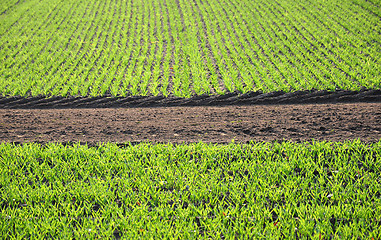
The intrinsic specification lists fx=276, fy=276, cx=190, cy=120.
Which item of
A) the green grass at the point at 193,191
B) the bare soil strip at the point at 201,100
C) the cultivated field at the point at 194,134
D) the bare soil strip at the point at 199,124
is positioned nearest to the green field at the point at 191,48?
the cultivated field at the point at 194,134

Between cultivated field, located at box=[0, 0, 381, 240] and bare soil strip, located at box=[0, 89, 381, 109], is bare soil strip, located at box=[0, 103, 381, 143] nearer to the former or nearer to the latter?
cultivated field, located at box=[0, 0, 381, 240]

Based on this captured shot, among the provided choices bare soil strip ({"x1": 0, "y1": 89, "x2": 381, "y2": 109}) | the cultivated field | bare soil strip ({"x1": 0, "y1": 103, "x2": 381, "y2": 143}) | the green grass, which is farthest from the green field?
the green grass

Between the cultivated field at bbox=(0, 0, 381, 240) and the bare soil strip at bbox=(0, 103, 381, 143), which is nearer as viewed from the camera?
the cultivated field at bbox=(0, 0, 381, 240)

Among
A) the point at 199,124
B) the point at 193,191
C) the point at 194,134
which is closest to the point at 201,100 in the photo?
the point at 199,124

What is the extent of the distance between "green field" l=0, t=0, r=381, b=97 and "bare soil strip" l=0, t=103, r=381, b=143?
4.45 ft

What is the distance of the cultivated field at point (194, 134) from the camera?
3.06 meters

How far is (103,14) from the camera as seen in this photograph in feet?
57.4

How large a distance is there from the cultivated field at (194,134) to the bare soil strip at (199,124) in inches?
1.7

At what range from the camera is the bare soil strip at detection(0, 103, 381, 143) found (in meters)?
5.07

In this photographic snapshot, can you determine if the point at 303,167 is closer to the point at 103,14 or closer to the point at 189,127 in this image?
the point at 189,127

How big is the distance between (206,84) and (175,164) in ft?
14.4

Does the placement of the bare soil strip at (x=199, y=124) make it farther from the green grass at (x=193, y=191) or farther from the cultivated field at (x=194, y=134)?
the green grass at (x=193, y=191)

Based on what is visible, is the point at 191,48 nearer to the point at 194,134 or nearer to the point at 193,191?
the point at 194,134

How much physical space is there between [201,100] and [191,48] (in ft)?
15.3
